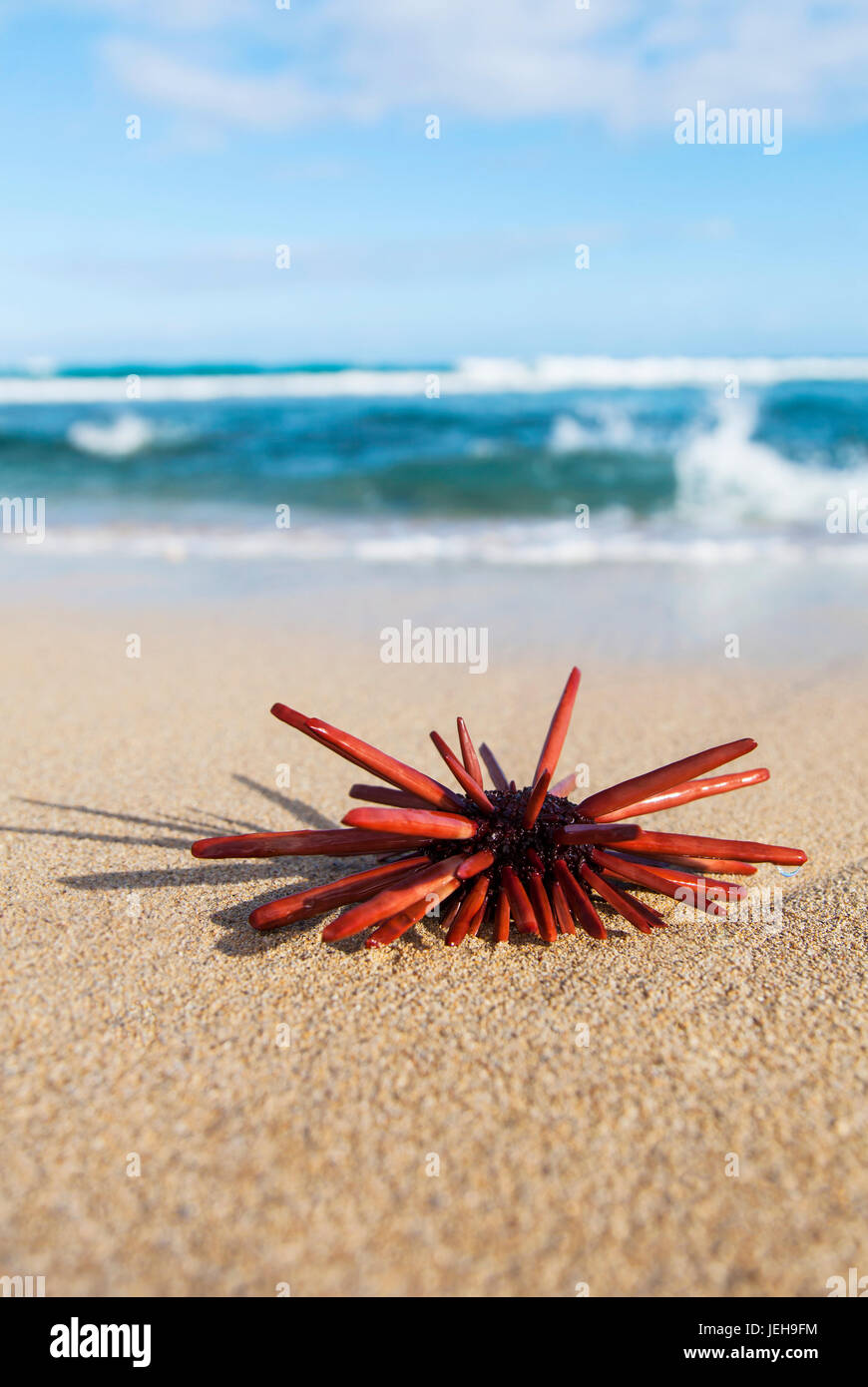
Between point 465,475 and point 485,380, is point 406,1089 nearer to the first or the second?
point 465,475

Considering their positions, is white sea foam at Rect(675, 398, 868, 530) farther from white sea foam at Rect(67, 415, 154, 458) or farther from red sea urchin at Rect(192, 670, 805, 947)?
white sea foam at Rect(67, 415, 154, 458)

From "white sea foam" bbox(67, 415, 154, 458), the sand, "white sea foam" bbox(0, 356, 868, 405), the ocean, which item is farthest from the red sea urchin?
"white sea foam" bbox(0, 356, 868, 405)

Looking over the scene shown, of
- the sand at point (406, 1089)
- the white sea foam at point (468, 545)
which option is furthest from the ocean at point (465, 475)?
the sand at point (406, 1089)

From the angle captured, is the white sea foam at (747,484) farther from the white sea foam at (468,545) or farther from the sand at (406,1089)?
the sand at (406,1089)

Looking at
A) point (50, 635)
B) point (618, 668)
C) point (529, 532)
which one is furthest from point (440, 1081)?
point (529, 532)

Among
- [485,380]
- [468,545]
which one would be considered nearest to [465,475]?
[468,545]
